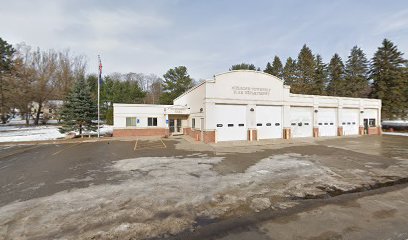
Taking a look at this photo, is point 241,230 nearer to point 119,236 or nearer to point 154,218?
point 154,218

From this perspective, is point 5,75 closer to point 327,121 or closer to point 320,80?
point 327,121

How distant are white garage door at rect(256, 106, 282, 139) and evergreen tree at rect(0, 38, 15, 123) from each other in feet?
135

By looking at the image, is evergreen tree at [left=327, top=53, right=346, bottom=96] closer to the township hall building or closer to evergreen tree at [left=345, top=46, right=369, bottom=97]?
evergreen tree at [left=345, top=46, right=369, bottom=97]

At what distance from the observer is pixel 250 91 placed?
67.5 ft

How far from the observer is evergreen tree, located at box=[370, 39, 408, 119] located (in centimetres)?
3338

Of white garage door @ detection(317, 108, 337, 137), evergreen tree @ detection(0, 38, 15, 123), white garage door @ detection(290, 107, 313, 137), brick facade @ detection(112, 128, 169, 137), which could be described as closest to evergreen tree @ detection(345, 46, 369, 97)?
white garage door @ detection(317, 108, 337, 137)

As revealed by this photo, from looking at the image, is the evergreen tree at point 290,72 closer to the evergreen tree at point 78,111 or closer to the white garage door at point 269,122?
the white garage door at point 269,122

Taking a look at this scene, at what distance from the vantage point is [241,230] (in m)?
4.53

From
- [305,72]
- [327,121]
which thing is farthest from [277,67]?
[327,121]

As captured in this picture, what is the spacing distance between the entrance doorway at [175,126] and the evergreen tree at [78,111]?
1049cm

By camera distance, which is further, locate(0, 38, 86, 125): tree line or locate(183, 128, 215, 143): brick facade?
locate(0, 38, 86, 125): tree line

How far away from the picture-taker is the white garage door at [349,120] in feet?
85.9

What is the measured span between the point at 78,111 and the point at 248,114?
21.6 m

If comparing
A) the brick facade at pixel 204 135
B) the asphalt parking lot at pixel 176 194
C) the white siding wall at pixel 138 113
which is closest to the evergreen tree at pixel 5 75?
the white siding wall at pixel 138 113
